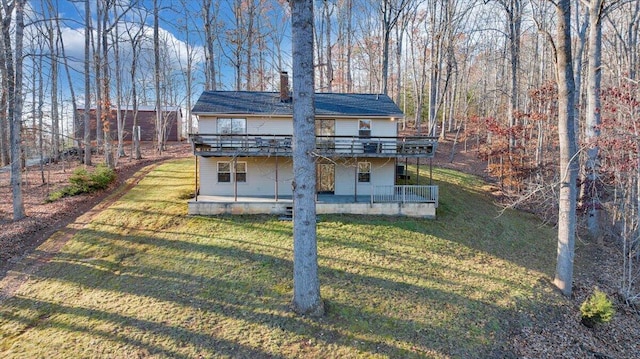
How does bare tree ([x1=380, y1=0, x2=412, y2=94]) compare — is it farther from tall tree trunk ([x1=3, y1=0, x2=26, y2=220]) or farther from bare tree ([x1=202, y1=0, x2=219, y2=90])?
tall tree trunk ([x1=3, y1=0, x2=26, y2=220])

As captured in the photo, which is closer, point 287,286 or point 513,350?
point 513,350

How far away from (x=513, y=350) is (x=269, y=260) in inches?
249

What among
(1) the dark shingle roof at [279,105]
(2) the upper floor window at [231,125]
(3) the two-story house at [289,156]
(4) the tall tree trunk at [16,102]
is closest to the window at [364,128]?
(3) the two-story house at [289,156]

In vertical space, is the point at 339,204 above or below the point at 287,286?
above

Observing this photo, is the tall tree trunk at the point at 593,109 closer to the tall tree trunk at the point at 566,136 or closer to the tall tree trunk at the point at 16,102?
the tall tree trunk at the point at 566,136

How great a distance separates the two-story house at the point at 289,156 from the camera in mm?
13000

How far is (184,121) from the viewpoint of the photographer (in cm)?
4134

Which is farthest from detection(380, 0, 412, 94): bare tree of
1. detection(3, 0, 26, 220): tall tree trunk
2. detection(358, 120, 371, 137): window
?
detection(3, 0, 26, 220): tall tree trunk

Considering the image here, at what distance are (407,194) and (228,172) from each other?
836 centimetres

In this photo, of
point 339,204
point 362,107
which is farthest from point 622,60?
point 339,204

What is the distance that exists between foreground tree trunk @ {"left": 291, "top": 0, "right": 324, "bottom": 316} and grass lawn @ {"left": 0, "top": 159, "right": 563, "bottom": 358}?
23.9 inches

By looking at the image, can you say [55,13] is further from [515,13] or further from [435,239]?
[515,13]

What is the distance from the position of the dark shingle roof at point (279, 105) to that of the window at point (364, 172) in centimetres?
235

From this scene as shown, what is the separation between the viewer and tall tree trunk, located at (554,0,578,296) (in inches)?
327
